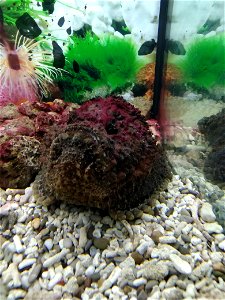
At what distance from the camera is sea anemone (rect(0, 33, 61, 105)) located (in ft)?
13.3

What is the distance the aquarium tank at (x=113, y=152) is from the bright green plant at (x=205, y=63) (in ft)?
0.05

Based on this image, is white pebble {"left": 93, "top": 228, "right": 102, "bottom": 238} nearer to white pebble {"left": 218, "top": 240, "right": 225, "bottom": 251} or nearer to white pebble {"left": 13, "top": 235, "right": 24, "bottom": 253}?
white pebble {"left": 13, "top": 235, "right": 24, "bottom": 253}

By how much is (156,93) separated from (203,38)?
4.39ft

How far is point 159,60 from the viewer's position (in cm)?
404

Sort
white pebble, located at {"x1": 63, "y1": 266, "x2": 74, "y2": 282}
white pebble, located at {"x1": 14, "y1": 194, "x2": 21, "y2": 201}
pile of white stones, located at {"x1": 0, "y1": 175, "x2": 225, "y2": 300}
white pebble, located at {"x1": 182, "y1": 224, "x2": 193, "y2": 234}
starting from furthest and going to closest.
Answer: white pebble, located at {"x1": 14, "y1": 194, "x2": 21, "y2": 201} < white pebble, located at {"x1": 182, "y1": 224, "x2": 193, "y2": 234} < white pebble, located at {"x1": 63, "y1": 266, "x2": 74, "y2": 282} < pile of white stones, located at {"x1": 0, "y1": 175, "x2": 225, "y2": 300}

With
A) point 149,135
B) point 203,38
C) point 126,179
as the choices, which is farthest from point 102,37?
point 126,179

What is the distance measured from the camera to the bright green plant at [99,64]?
4.12m

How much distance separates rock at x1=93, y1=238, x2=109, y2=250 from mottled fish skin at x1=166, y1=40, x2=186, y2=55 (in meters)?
2.23

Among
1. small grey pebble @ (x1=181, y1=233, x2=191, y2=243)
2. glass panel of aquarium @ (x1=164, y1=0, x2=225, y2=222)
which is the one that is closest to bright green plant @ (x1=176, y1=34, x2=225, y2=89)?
glass panel of aquarium @ (x1=164, y1=0, x2=225, y2=222)

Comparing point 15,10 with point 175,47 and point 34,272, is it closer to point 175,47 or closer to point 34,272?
point 175,47

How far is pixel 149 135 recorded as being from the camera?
2.78 metres

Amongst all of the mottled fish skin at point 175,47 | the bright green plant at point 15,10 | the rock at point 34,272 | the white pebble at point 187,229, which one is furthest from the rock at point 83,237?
the bright green plant at point 15,10

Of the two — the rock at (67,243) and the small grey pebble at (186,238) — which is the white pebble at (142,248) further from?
the rock at (67,243)

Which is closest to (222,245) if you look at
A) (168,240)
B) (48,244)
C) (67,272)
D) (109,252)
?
(168,240)
